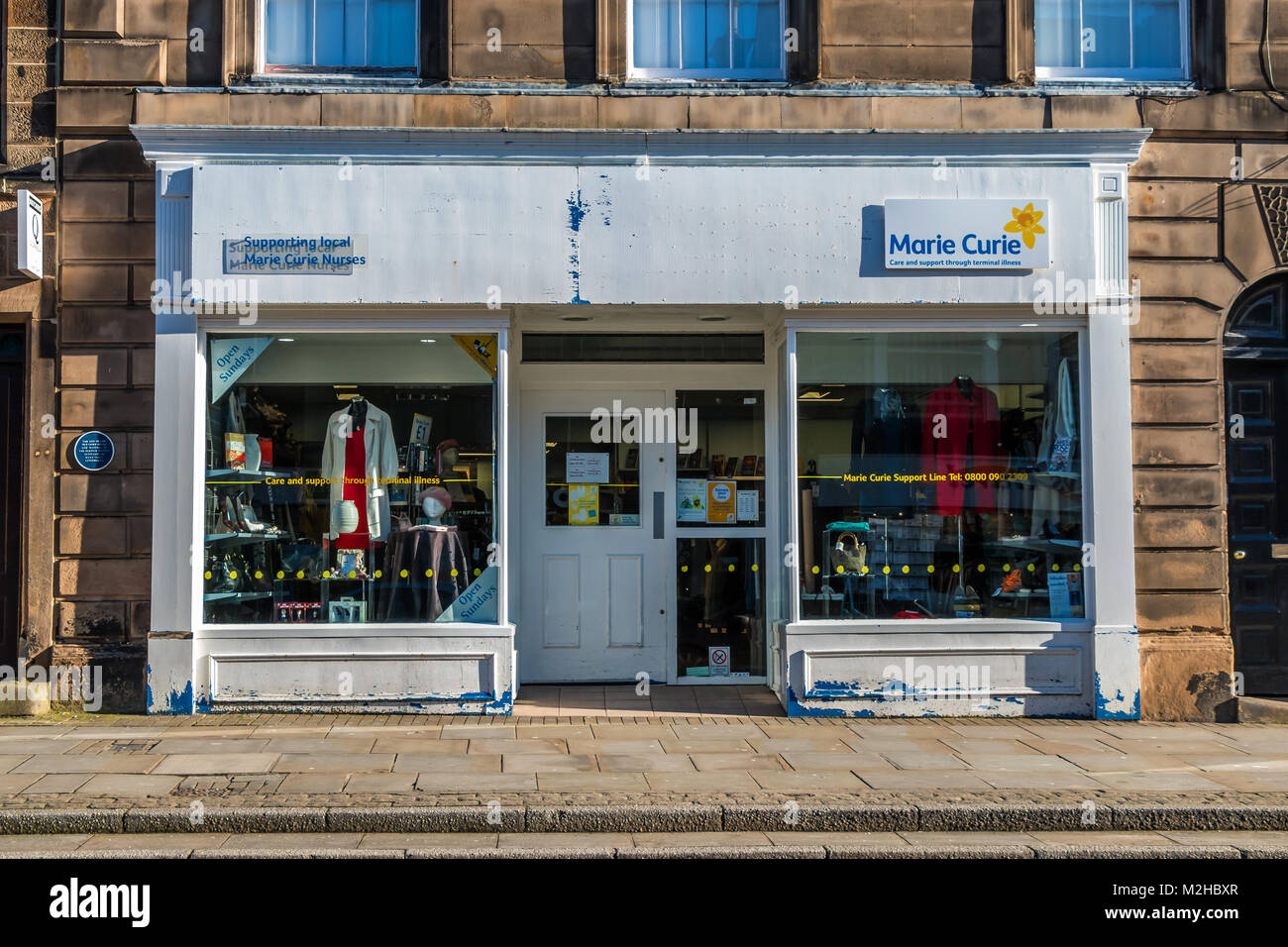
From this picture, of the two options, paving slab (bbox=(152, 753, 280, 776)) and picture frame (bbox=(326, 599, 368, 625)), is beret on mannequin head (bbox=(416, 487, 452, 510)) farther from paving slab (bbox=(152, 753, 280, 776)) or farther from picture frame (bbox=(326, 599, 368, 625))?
paving slab (bbox=(152, 753, 280, 776))

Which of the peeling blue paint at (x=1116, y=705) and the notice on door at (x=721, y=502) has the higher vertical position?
the notice on door at (x=721, y=502)

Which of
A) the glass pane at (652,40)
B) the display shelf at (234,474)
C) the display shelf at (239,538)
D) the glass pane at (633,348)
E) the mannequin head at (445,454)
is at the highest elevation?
the glass pane at (652,40)

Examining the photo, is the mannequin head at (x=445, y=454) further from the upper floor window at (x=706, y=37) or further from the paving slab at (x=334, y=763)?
the upper floor window at (x=706, y=37)

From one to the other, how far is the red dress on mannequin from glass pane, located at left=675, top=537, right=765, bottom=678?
2808 millimetres

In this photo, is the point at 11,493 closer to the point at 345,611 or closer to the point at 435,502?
the point at 345,611

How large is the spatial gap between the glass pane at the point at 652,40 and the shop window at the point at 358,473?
2743mm

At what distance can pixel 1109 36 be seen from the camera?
375 inches

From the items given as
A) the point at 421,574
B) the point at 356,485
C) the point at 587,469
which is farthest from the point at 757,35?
the point at 421,574

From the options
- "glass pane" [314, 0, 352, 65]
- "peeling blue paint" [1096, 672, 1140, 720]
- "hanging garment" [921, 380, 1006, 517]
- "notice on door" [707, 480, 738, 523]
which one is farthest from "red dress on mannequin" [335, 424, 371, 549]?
"peeling blue paint" [1096, 672, 1140, 720]

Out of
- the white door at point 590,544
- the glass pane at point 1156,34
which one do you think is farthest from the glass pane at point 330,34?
the glass pane at point 1156,34

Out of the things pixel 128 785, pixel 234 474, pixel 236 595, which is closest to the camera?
pixel 128 785

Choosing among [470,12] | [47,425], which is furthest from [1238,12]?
[47,425]

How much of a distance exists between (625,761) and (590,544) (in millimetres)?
3018

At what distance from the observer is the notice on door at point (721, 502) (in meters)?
10.1
